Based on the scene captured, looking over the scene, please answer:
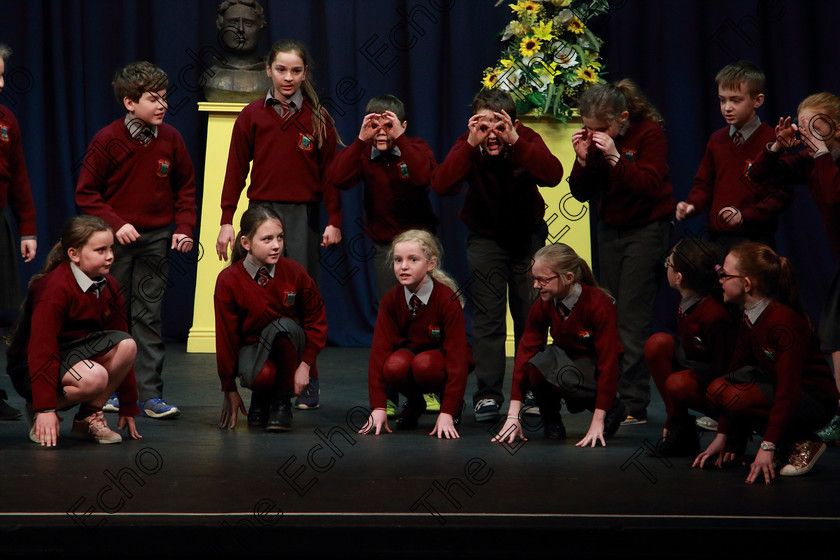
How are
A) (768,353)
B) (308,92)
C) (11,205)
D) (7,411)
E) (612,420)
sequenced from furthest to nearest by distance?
(308,92), (11,205), (7,411), (612,420), (768,353)

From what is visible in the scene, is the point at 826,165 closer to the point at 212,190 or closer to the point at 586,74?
the point at 586,74

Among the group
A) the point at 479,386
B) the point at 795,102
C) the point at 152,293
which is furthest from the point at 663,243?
the point at 795,102

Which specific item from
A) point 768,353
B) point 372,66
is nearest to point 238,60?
point 372,66

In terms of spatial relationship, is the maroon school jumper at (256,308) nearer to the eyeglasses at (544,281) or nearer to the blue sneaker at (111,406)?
the blue sneaker at (111,406)

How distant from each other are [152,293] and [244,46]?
6.46ft

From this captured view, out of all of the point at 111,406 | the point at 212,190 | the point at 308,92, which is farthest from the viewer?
the point at 212,190

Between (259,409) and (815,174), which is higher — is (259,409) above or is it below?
below

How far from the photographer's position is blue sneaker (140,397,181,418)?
11.7ft

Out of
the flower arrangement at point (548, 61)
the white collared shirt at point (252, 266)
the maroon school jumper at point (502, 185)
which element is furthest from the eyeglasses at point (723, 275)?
the flower arrangement at point (548, 61)

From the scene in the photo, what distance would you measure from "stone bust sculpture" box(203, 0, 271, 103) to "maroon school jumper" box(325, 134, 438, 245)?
1543mm

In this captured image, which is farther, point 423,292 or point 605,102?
point 605,102

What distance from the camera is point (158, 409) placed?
3.59 metres

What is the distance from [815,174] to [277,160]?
73.4 inches

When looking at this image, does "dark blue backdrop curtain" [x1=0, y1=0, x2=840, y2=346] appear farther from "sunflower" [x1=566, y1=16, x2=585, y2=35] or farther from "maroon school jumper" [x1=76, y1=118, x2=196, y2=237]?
"maroon school jumper" [x1=76, y1=118, x2=196, y2=237]
